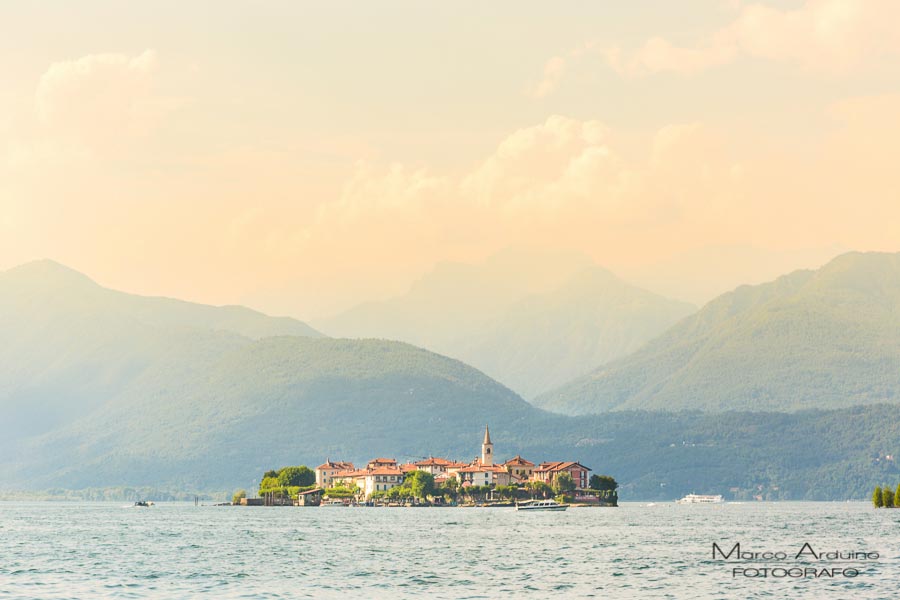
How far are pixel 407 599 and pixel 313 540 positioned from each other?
61.6 m

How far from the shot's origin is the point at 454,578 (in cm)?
10025

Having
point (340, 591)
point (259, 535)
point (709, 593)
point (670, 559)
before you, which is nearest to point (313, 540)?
point (259, 535)

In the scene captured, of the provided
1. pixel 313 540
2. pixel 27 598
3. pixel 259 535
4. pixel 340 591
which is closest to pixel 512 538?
pixel 313 540

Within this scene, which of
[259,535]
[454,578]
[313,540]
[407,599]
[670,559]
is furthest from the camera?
[259,535]

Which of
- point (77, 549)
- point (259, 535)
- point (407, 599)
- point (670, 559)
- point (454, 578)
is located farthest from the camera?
point (259, 535)

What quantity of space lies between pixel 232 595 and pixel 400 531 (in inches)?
3094

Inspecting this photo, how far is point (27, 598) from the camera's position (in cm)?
8819

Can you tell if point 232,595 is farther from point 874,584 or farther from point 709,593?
point 874,584

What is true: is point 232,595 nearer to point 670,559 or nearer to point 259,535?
point 670,559

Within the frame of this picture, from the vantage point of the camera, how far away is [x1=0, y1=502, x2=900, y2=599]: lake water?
302 feet

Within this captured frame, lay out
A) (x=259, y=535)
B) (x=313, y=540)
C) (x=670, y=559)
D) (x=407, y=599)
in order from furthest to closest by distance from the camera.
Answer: (x=259, y=535) < (x=313, y=540) < (x=670, y=559) < (x=407, y=599)

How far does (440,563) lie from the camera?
113312 mm

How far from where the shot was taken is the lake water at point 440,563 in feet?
302

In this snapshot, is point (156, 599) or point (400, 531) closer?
point (156, 599)
